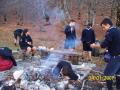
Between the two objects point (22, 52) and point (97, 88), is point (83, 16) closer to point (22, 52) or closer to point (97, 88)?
point (22, 52)

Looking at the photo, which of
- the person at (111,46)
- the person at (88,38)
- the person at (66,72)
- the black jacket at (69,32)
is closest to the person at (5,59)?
the person at (66,72)

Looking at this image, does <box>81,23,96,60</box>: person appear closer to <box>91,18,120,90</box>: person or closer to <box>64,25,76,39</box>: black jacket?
<box>64,25,76,39</box>: black jacket

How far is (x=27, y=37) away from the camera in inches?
572

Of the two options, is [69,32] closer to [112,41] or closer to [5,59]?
[5,59]

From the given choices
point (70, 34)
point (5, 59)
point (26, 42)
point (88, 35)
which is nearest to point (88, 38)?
point (88, 35)

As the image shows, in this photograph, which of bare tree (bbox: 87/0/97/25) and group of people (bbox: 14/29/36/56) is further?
bare tree (bbox: 87/0/97/25)

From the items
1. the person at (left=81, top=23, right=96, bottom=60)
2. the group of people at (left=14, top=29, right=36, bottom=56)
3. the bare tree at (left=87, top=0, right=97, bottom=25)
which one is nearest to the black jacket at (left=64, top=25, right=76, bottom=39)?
the person at (left=81, top=23, right=96, bottom=60)

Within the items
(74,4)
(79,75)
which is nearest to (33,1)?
→ (74,4)

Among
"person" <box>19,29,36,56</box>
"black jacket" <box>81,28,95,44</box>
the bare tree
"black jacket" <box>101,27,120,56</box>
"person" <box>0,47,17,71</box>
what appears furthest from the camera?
the bare tree

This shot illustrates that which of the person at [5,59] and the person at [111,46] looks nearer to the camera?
the person at [111,46]

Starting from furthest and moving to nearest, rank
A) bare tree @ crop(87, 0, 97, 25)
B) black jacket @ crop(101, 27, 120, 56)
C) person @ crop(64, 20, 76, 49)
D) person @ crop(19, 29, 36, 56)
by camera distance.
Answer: bare tree @ crop(87, 0, 97, 25) → person @ crop(64, 20, 76, 49) → person @ crop(19, 29, 36, 56) → black jacket @ crop(101, 27, 120, 56)

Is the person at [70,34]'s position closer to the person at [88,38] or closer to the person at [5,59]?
the person at [88,38]

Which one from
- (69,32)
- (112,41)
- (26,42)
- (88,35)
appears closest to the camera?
(112,41)

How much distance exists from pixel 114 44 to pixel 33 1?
73.5 ft
